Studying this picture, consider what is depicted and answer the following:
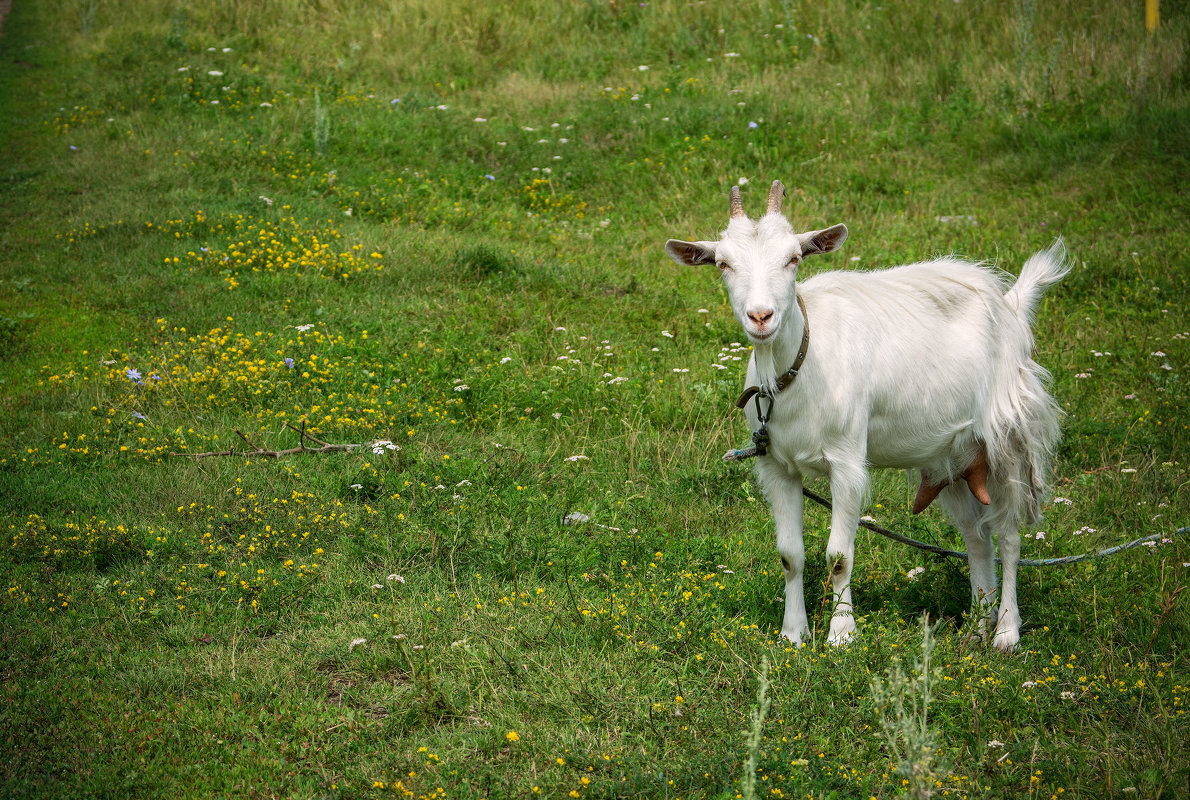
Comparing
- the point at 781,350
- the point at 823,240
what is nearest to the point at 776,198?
the point at 823,240

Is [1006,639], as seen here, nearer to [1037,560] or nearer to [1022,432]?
[1037,560]

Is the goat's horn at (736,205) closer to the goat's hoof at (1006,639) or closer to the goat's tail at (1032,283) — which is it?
the goat's tail at (1032,283)

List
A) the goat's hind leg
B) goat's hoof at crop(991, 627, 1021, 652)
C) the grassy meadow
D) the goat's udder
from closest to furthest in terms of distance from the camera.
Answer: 1. the grassy meadow
2. goat's hoof at crop(991, 627, 1021, 652)
3. the goat's udder
4. the goat's hind leg

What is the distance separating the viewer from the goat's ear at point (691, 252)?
4.59m

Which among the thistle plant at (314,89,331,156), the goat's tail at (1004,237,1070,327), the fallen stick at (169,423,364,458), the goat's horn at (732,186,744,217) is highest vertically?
the goat's horn at (732,186,744,217)

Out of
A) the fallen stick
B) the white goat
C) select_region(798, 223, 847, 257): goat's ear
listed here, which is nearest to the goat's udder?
the white goat

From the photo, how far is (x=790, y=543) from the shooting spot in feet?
15.3

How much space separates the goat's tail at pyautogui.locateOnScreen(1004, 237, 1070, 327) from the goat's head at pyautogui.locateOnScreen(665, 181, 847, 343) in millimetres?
1474

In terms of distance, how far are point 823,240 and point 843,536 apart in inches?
54.6

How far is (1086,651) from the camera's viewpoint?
4.61 m

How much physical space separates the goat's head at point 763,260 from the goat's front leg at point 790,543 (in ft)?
2.90

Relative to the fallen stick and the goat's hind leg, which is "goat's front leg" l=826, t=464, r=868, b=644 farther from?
the fallen stick

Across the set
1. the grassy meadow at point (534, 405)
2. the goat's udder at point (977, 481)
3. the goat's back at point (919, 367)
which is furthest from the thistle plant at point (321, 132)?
the goat's udder at point (977, 481)

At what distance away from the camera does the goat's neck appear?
14.5ft
